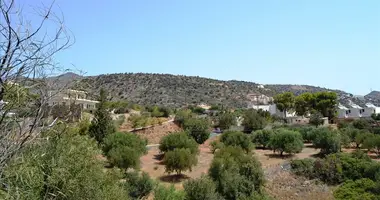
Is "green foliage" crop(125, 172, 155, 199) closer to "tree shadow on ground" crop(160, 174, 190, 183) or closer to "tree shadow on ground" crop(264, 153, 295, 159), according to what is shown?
"tree shadow on ground" crop(160, 174, 190, 183)

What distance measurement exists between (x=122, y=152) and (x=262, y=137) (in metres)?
23.1

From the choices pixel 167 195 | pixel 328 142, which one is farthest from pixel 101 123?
pixel 328 142

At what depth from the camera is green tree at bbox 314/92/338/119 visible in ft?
245

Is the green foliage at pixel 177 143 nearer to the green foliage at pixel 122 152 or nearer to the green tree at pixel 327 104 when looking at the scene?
the green foliage at pixel 122 152

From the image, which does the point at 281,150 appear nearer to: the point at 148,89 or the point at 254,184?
the point at 254,184

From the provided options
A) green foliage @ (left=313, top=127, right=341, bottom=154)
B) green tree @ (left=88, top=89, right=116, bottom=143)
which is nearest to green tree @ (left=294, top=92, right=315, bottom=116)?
green foliage @ (left=313, top=127, right=341, bottom=154)

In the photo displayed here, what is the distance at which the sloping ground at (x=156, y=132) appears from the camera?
5141 cm

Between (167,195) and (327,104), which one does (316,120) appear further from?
(167,195)

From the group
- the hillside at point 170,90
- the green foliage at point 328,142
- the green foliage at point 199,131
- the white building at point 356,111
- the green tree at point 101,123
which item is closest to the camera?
the green tree at point 101,123

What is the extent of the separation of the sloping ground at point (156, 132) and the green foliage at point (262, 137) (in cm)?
1083

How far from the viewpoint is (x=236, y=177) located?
25906 mm

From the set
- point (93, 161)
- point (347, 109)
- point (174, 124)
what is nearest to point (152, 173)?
point (93, 161)

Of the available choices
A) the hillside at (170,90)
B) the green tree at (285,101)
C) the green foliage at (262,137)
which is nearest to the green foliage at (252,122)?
the green foliage at (262,137)

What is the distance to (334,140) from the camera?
42.1 metres
